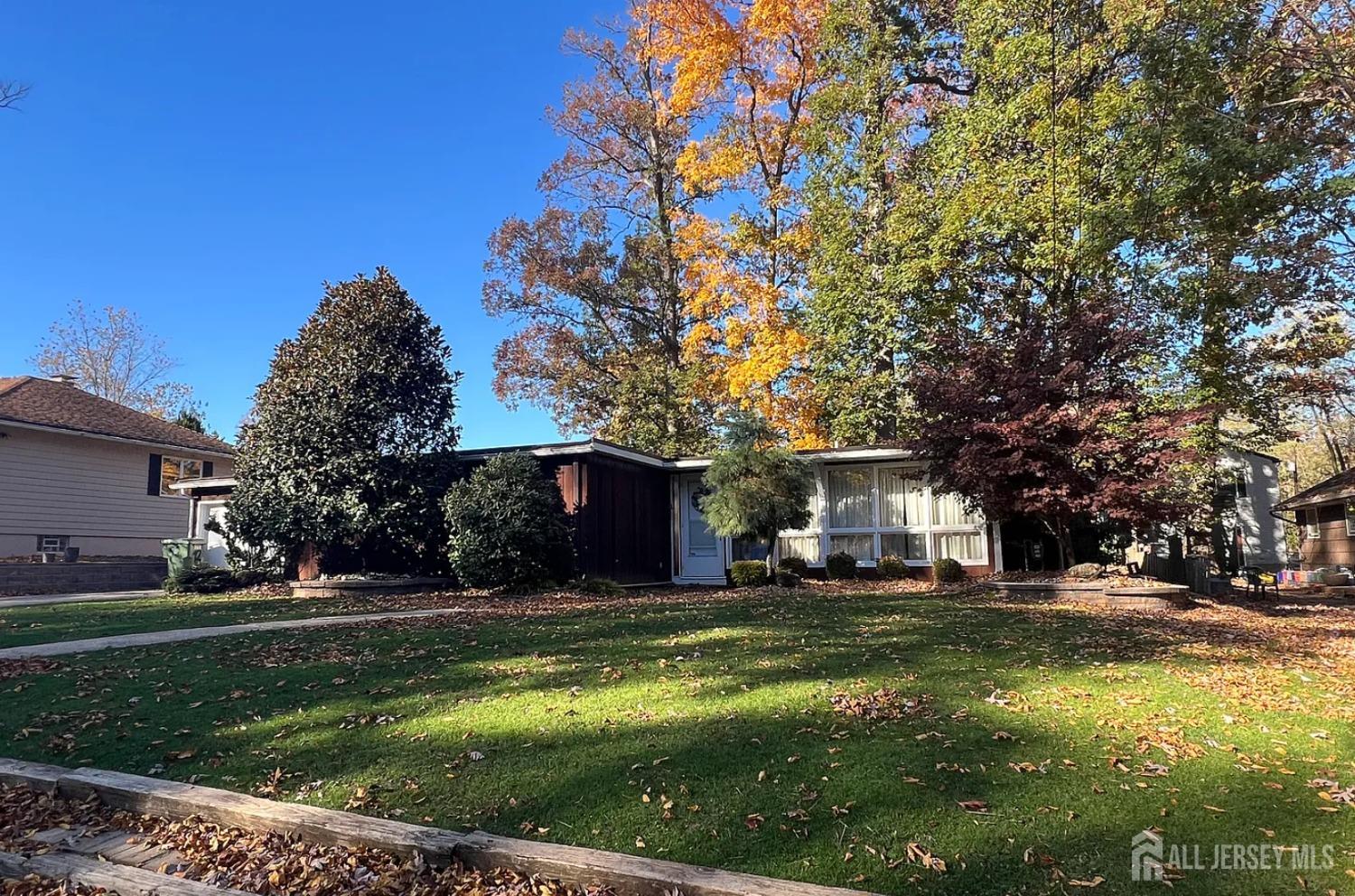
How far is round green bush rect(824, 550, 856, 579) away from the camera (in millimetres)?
16562

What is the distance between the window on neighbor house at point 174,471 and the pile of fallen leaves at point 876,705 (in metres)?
22.3

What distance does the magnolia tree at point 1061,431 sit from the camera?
1117cm

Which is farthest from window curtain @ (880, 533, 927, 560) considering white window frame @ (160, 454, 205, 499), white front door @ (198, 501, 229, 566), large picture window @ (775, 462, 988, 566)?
white window frame @ (160, 454, 205, 499)

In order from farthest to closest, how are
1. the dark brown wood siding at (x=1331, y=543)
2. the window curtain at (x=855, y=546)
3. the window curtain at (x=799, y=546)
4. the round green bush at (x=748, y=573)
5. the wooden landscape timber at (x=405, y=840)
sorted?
the dark brown wood siding at (x=1331, y=543) → the window curtain at (x=799, y=546) → the window curtain at (x=855, y=546) → the round green bush at (x=748, y=573) → the wooden landscape timber at (x=405, y=840)

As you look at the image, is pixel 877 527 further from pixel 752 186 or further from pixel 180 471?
pixel 180 471

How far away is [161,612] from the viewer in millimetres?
10859

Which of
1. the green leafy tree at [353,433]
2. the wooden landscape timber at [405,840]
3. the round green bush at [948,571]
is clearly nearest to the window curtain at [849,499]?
the round green bush at [948,571]

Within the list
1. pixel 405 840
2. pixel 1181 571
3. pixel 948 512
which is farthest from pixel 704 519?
pixel 405 840

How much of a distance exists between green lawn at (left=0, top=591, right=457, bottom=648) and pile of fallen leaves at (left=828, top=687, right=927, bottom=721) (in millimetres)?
7961

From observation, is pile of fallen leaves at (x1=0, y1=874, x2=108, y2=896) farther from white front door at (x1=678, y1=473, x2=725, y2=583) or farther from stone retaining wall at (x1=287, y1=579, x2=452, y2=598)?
white front door at (x1=678, y1=473, x2=725, y2=583)

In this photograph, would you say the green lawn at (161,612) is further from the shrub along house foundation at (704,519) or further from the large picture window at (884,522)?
the large picture window at (884,522)

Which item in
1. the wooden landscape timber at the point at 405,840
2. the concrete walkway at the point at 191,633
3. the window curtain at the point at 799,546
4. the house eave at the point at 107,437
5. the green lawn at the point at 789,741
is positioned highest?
the house eave at the point at 107,437

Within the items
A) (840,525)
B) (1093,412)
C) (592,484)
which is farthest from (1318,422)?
(592,484)

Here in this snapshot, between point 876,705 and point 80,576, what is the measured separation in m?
19.4
